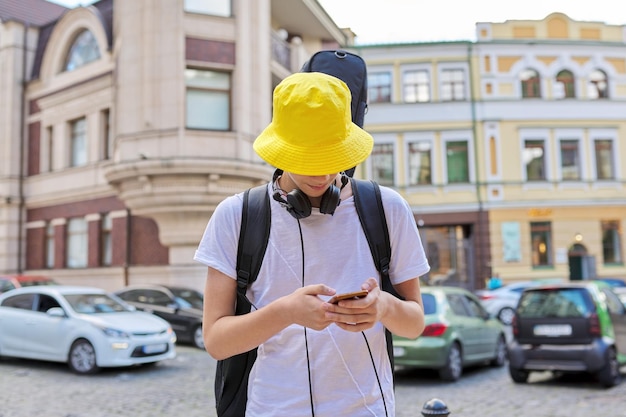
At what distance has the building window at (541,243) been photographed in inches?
1115

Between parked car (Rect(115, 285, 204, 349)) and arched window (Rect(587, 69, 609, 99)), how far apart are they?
22.6 m

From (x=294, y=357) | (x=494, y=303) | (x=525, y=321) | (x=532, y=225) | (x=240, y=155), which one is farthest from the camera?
(x=532, y=225)

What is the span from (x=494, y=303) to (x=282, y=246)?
2107 cm

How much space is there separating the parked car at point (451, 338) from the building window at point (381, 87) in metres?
19.4

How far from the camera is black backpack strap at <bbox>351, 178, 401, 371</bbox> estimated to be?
1979 mm

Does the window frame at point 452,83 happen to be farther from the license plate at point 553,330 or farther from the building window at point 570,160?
the license plate at point 553,330

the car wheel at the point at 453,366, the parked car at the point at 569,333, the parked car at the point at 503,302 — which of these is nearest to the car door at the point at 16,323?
the car wheel at the point at 453,366

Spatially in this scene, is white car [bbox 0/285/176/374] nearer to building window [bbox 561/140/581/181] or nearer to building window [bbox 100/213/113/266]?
building window [bbox 100/213/113/266]

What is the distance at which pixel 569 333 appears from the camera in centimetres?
926

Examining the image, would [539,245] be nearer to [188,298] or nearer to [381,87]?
[381,87]

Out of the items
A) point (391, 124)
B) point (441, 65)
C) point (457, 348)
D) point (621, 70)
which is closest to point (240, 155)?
point (457, 348)

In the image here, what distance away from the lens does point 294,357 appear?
1.88m

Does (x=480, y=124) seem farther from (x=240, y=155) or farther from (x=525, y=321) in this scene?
(x=525, y=321)

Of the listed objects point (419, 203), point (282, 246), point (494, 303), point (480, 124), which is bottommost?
point (494, 303)
